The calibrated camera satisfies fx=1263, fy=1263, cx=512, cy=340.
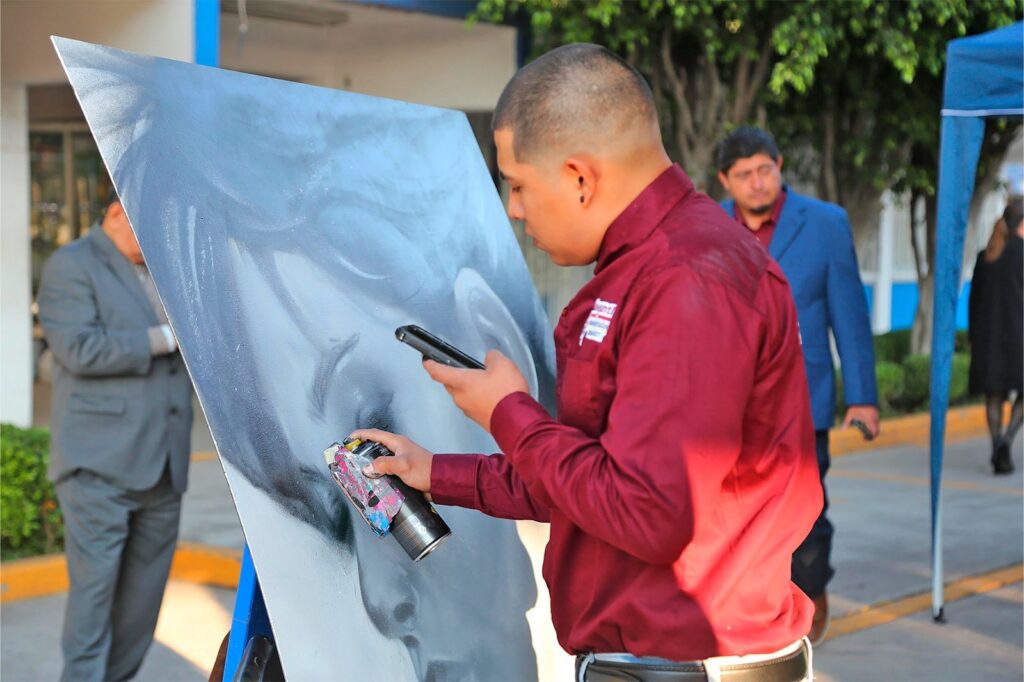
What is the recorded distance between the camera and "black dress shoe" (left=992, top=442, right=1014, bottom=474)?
9.94m

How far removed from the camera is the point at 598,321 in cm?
195

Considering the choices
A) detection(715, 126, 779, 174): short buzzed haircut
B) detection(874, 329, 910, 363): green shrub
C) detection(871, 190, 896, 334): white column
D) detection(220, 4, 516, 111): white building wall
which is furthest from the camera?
detection(871, 190, 896, 334): white column

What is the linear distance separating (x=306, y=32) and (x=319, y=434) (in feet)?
30.9

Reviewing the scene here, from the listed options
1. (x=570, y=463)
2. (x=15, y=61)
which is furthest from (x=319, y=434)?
(x=15, y=61)

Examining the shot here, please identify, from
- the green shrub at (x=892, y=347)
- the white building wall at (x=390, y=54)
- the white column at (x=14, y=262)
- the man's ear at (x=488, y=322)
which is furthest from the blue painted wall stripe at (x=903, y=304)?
the man's ear at (x=488, y=322)

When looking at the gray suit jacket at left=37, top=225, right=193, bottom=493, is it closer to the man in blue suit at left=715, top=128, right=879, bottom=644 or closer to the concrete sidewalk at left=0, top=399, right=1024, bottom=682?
the concrete sidewalk at left=0, top=399, right=1024, bottom=682

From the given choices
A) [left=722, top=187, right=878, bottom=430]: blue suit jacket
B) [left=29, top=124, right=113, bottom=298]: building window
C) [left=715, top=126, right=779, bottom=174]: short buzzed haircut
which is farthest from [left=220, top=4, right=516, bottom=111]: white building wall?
[left=722, top=187, right=878, bottom=430]: blue suit jacket

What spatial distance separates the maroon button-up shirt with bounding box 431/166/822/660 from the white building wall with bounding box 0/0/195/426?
6082mm

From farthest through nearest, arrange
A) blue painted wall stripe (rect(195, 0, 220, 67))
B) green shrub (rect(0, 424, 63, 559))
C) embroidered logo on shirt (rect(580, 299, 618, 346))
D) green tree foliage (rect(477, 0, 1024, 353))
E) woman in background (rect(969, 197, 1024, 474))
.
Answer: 1. green tree foliage (rect(477, 0, 1024, 353))
2. woman in background (rect(969, 197, 1024, 474))
3. blue painted wall stripe (rect(195, 0, 220, 67))
4. green shrub (rect(0, 424, 63, 559))
5. embroidered logo on shirt (rect(580, 299, 618, 346))

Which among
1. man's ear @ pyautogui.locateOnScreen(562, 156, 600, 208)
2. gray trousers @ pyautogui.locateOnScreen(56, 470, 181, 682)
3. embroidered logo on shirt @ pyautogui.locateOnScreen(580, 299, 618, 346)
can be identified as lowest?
gray trousers @ pyautogui.locateOnScreen(56, 470, 181, 682)

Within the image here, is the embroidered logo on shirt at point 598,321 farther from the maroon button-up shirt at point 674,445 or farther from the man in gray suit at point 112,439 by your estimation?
the man in gray suit at point 112,439

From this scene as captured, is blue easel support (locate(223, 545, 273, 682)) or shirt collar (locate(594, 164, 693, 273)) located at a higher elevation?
shirt collar (locate(594, 164, 693, 273))

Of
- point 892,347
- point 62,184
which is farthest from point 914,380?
point 62,184

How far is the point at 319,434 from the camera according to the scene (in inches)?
93.6
